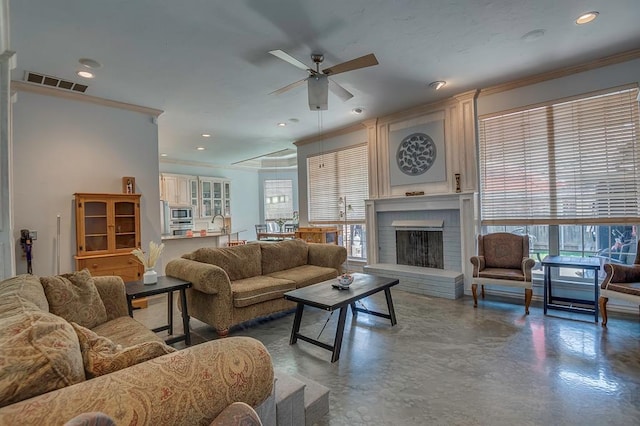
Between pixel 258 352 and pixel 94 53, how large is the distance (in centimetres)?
343

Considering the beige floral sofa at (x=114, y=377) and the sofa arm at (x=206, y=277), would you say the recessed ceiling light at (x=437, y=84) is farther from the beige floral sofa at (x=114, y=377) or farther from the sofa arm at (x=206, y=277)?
the beige floral sofa at (x=114, y=377)

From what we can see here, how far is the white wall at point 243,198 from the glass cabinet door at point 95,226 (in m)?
4.99

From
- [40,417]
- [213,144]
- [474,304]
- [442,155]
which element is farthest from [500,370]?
[213,144]

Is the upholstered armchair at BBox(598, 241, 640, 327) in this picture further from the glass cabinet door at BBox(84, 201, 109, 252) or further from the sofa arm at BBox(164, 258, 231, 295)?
the glass cabinet door at BBox(84, 201, 109, 252)

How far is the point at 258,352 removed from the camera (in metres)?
1.12

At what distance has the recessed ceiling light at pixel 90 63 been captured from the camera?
316 cm

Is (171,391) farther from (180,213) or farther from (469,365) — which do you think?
(180,213)

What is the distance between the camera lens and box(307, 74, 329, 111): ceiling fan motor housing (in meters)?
3.11

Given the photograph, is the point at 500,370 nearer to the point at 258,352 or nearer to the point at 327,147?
the point at 258,352

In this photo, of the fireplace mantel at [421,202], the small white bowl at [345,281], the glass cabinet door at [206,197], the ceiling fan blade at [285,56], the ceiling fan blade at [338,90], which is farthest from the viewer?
the glass cabinet door at [206,197]

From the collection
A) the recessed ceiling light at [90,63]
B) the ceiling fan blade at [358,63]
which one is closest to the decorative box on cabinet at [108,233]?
the recessed ceiling light at [90,63]

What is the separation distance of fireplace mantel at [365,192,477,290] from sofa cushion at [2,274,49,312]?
444 centimetres

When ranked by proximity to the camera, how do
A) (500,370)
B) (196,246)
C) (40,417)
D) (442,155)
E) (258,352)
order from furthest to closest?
(196,246)
(442,155)
(500,370)
(258,352)
(40,417)

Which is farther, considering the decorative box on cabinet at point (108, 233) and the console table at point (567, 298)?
the decorative box on cabinet at point (108, 233)
